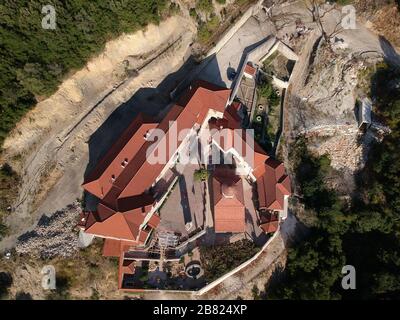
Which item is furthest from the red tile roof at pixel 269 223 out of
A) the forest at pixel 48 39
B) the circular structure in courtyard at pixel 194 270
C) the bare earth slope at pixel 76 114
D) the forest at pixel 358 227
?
the forest at pixel 48 39

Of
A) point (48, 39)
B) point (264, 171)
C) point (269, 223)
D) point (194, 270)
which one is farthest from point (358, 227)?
point (48, 39)

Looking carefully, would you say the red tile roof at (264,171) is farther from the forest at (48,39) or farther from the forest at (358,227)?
the forest at (48,39)

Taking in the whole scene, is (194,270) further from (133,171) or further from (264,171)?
(264,171)

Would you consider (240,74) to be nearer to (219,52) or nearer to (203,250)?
(219,52)

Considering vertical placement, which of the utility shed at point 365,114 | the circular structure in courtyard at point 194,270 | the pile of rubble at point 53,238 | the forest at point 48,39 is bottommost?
the circular structure in courtyard at point 194,270

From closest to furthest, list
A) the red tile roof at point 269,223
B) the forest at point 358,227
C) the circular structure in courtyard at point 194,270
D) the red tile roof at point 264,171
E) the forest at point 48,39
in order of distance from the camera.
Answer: the forest at point 48,39, the forest at point 358,227, the red tile roof at point 264,171, the circular structure in courtyard at point 194,270, the red tile roof at point 269,223
